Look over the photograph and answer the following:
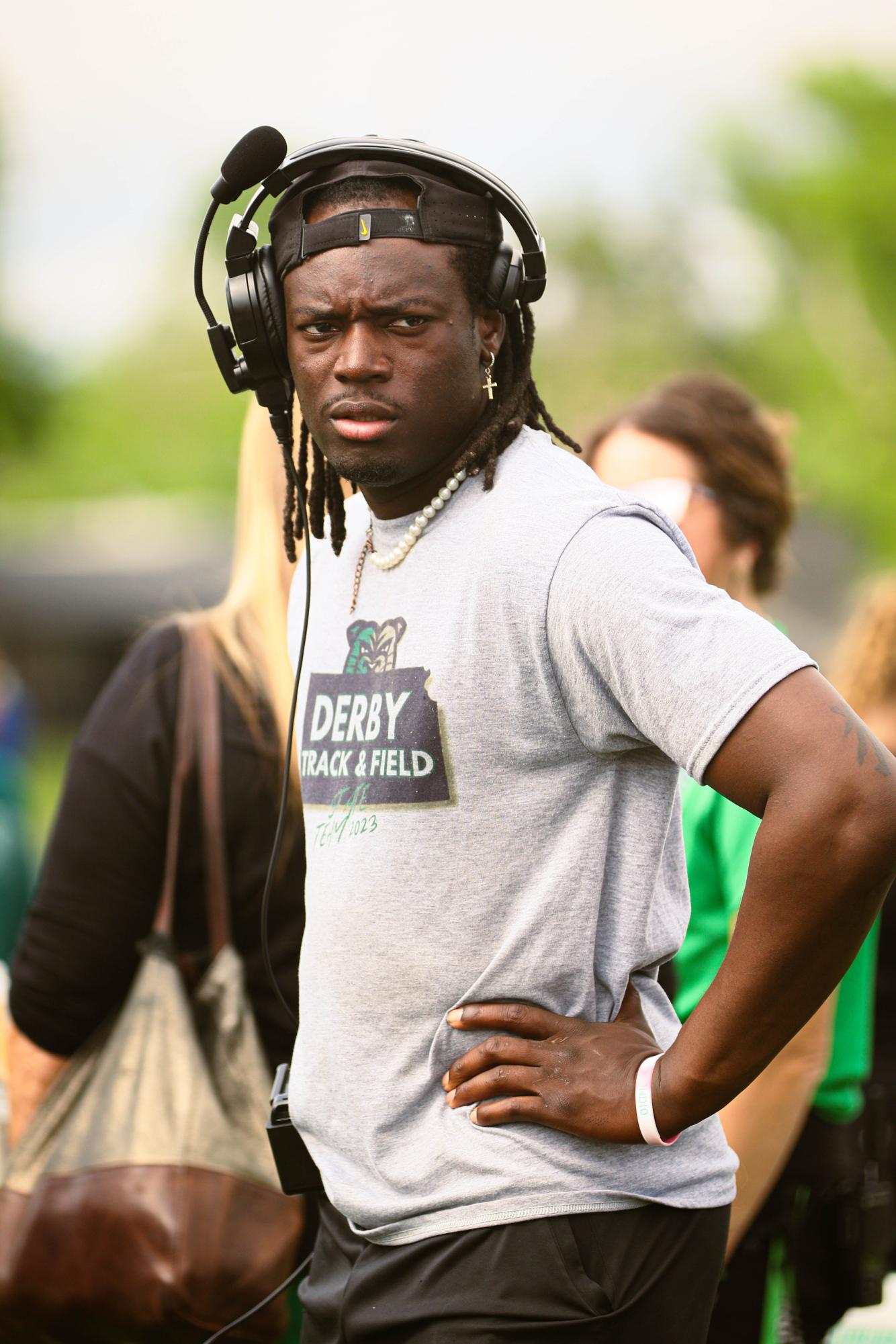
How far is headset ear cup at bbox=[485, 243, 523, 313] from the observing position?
184 centimetres

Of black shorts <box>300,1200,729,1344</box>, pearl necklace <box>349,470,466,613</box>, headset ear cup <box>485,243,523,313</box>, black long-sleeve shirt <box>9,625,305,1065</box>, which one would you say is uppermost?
headset ear cup <box>485,243,523,313</box>

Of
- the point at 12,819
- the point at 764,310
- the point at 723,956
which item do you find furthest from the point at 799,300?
the point at 723,956

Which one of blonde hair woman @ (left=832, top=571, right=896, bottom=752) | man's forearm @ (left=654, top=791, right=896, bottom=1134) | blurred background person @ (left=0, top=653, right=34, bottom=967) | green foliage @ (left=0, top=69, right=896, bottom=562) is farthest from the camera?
green foliage @ (left=0, top=69, right=896, bottom=562)

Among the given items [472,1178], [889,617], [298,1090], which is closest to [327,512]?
[298,1090]

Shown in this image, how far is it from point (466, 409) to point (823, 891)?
0.78 metres

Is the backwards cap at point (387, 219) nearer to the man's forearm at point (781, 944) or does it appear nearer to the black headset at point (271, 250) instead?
the black headset at point (271, 250)

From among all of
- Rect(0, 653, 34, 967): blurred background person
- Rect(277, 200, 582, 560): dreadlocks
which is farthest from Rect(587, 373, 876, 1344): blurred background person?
Rect(0, 653, 34, 967): blurred background person

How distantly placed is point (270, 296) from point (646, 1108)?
3.88ft

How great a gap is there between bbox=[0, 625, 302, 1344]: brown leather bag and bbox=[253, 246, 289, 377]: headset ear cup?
91cm

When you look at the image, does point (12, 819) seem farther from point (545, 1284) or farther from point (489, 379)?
point (545, 1284)

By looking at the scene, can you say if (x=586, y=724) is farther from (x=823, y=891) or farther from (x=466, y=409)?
(x=466, y=409)

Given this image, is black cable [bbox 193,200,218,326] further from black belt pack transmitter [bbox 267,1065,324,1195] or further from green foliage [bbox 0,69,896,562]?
green foliage [bbox 0,69,896,562]

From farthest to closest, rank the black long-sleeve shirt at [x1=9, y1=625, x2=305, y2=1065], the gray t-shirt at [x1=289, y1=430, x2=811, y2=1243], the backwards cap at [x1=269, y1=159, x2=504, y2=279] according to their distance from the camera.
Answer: the black long-sleeve shirt at [x1=9, y1=625, x2=305, y2=1065] → the backwards cap at [x1=269, y1=159, x2=504, y2=279] → the gray t-shirt at [x1=289, y1=430, x2=811, y2=1243]

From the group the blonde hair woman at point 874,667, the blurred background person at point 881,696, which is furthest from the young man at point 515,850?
the blonde hair woman at point 874,667
